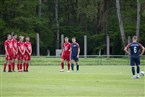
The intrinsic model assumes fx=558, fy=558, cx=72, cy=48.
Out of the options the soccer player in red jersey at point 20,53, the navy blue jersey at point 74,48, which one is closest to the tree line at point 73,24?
the navy blue jersey at point 74,48

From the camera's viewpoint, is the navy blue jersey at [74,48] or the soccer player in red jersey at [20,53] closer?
the soccer player in red jersey at [20,53]

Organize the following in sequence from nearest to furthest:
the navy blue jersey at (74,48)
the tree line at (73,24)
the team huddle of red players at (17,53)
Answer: the team huddle of red players at (17,53) < the navy blue jersey at (74,48) < the tree line at (73,24)

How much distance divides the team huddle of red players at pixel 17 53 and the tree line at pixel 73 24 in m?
41.4

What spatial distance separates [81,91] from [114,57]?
39.3 m

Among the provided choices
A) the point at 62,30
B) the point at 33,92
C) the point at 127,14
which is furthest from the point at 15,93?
the point at 62,30

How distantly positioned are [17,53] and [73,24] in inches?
2345

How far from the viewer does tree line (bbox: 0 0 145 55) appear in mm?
79562

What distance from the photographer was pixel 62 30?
291 ft

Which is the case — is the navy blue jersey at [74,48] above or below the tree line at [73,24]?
below

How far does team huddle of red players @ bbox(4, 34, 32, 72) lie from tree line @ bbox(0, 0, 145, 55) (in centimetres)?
4140

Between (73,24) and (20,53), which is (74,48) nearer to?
(20,53)

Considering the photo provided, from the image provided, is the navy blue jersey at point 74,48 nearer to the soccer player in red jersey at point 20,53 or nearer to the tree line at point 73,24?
the soccer player in red jersey at point 20,53

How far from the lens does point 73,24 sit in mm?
93188

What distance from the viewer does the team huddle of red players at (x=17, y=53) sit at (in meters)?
32.9
